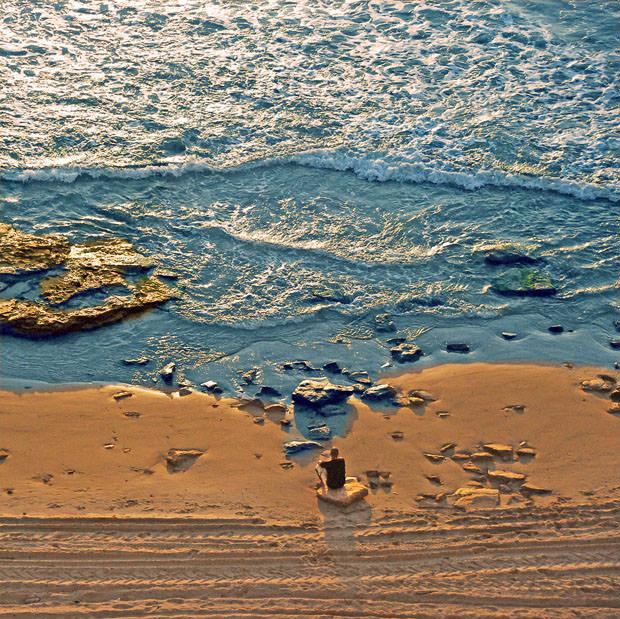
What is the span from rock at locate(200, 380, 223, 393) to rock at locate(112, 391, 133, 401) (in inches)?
29.4

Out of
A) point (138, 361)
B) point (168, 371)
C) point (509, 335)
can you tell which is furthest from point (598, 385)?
point (138, 361)

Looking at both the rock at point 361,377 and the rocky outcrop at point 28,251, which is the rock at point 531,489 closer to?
the rock at point 361,377

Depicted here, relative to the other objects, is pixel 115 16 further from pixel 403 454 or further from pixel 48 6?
pixel 403 454

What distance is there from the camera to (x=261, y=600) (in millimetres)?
7020

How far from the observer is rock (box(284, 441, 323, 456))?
8750 mm

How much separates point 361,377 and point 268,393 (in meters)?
1.02

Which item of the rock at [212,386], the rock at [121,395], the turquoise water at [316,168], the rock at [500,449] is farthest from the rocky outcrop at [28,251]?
the rock at [500,449]

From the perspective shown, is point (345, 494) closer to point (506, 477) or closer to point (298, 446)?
point (298, 446)

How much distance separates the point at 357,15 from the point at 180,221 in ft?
25.9

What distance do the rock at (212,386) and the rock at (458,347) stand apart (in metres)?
2.58

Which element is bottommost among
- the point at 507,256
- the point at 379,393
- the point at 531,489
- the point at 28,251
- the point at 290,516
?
the point at 531,489

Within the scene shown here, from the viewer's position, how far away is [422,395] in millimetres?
9547

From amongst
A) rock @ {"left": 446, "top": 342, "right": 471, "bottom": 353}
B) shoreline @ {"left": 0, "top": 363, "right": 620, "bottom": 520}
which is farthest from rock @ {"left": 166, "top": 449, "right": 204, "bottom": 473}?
rock @ {"left": 446, "top": 342, "right": 471, "bottom": 353}

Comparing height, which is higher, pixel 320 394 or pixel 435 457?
pixel 320 394
